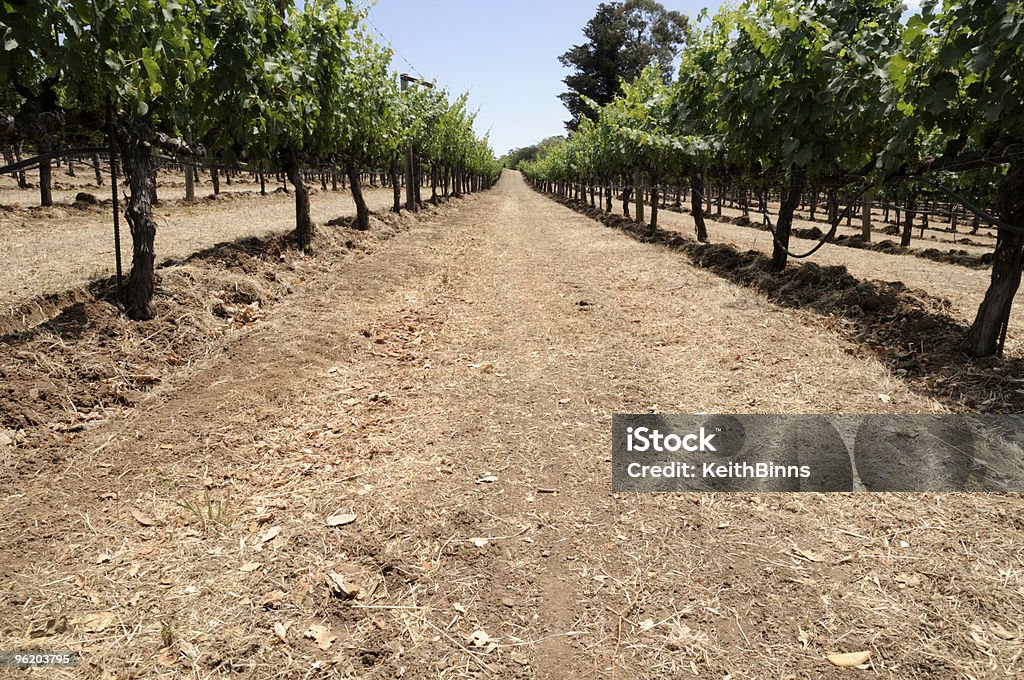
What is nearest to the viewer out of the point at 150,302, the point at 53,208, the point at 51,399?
the point at 51,399

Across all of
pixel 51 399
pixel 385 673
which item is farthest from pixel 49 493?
pixel 385 673

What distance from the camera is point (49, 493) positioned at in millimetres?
3428

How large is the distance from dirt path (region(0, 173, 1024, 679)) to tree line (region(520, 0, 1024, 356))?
2.47 m

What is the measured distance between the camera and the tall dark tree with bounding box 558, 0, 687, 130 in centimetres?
5888

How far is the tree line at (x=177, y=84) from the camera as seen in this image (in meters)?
4.08

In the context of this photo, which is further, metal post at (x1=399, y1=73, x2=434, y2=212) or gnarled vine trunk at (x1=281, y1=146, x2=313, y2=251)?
metal post at (x1=399, y1=73, x2=434, y2=212)

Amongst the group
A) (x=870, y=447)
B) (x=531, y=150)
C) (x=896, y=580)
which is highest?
(x=531, y=150)

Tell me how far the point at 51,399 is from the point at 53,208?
634 inches

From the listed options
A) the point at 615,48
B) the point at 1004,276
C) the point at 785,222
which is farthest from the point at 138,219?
the point at 615,48

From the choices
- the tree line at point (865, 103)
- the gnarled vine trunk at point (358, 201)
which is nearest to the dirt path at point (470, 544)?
the tree line at point (865, 103)

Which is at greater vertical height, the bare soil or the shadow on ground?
the bare soil

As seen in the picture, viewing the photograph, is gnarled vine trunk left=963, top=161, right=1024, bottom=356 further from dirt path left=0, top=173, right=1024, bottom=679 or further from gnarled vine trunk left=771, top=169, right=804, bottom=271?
gnarled vine trunk left=771, top=169, right=804, bottom=271

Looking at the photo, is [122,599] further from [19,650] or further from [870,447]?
[870,447]

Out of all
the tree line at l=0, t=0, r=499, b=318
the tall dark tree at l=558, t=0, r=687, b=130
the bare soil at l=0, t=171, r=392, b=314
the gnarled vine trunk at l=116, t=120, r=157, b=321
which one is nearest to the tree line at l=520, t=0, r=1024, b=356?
the tree line at l=0, t=0, r=499, b=318
